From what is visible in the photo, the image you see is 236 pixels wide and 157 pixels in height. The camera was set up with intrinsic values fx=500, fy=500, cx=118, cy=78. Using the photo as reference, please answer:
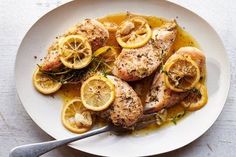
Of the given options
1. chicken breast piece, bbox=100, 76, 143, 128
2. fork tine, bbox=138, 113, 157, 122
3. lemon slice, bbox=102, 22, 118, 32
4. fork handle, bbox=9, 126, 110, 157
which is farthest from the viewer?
lemon slice, bbox=102, 22, 118, 32

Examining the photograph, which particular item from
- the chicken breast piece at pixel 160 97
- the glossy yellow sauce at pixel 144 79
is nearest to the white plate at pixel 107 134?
the glossy yellow sauce at pixel 144 79

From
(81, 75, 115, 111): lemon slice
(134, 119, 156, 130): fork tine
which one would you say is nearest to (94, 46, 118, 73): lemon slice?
(81, 75, 115, 111): lemon slice

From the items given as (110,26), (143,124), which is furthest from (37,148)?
(110,26)

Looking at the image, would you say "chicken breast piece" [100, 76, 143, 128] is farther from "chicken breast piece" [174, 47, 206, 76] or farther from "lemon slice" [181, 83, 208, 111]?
"chicken breast piece" [174, 47, 206, 76]

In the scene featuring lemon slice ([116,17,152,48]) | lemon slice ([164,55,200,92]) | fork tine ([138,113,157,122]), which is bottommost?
fork tine ([138,113,157,122])

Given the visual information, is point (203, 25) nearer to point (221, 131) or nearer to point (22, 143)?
point (221, 131)

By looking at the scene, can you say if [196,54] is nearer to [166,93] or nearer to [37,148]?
[166,93]

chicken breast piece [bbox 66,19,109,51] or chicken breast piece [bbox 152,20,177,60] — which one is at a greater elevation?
chicken breast piece [bbox 66,19,109,51]

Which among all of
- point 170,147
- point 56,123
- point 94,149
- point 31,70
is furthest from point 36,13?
point 170,147
